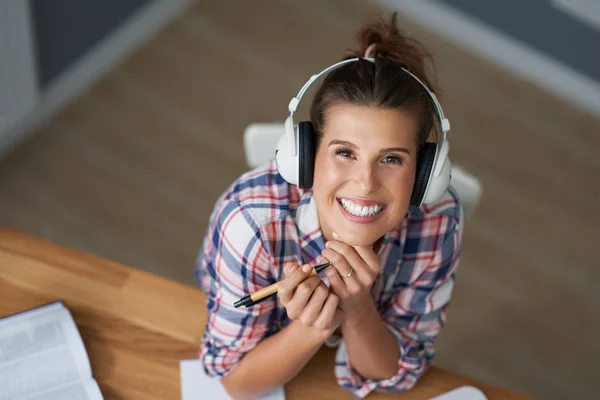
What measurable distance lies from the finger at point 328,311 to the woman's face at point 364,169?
3.7 inches

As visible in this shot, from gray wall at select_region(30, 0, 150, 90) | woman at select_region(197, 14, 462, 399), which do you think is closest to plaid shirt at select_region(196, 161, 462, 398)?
woman at select_region(197, 14, 462, 399)

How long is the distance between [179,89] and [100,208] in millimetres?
570

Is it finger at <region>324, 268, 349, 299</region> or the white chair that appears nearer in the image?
finger at <region>324, 268, 349, 299</region>

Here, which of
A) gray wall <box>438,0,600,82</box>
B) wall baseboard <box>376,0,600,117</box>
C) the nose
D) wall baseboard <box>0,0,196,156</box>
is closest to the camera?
the nose

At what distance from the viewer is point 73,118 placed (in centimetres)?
276

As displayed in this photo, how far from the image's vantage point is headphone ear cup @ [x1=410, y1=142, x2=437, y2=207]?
1.18m

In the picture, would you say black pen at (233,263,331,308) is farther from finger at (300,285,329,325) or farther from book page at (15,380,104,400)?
book page at (15,380,104,400)

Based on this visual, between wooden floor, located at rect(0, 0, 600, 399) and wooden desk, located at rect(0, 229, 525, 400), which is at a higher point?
wooden desk, located at rect(0, 229, 525, 400)

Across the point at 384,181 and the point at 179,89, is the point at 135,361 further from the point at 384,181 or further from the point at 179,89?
the point at 179,89

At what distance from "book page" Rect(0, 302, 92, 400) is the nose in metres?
0.58

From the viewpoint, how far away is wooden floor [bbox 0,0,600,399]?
2.48 meters

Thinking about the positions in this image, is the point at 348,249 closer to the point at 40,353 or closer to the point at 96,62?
the point at 40,353

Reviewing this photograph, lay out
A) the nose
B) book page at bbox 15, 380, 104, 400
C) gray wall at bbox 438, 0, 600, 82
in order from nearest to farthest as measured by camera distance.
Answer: the nose < book page at bbox 15, 380, 104, 400 < gray wall at bbox 438, 0, 600, 82

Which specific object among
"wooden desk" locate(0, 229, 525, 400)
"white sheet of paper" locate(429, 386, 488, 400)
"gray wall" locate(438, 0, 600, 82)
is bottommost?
"wooden desk" locate(0, 229, 525, 400)
